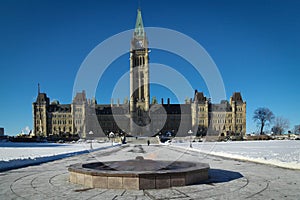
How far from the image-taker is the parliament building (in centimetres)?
11375

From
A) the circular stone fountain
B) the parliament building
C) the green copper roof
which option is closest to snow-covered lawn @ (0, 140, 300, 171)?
the circular stone fountain

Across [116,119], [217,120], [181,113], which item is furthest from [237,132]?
[116,119]

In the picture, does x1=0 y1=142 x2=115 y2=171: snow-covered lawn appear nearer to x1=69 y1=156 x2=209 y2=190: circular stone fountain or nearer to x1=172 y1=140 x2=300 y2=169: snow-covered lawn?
x1=69 y1=156 x2=209 y2=190: circular stone fountain

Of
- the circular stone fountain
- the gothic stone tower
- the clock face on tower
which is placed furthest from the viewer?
the clock face on tower

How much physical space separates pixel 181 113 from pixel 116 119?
30.5 m

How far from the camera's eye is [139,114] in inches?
4461

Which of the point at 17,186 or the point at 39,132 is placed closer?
the point at 17,186

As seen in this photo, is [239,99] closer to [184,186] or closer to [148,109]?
[148,109]

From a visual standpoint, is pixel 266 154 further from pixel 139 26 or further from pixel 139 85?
pixel 139 26

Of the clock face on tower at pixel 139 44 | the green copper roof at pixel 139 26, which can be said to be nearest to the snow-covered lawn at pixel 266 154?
the clock face on tower at pixel 139 44

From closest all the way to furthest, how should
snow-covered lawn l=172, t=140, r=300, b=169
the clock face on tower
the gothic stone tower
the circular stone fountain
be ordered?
the circular stone fountain → snow-covered lawn l=172, t=140, r=300, b=169 → the gothic stone tower → the clock face on tower

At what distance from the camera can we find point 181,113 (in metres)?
127

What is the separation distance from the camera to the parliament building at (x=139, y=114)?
373 feet

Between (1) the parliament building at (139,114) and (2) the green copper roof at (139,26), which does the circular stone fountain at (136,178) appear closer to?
(1) the parliament building at (139,114)
